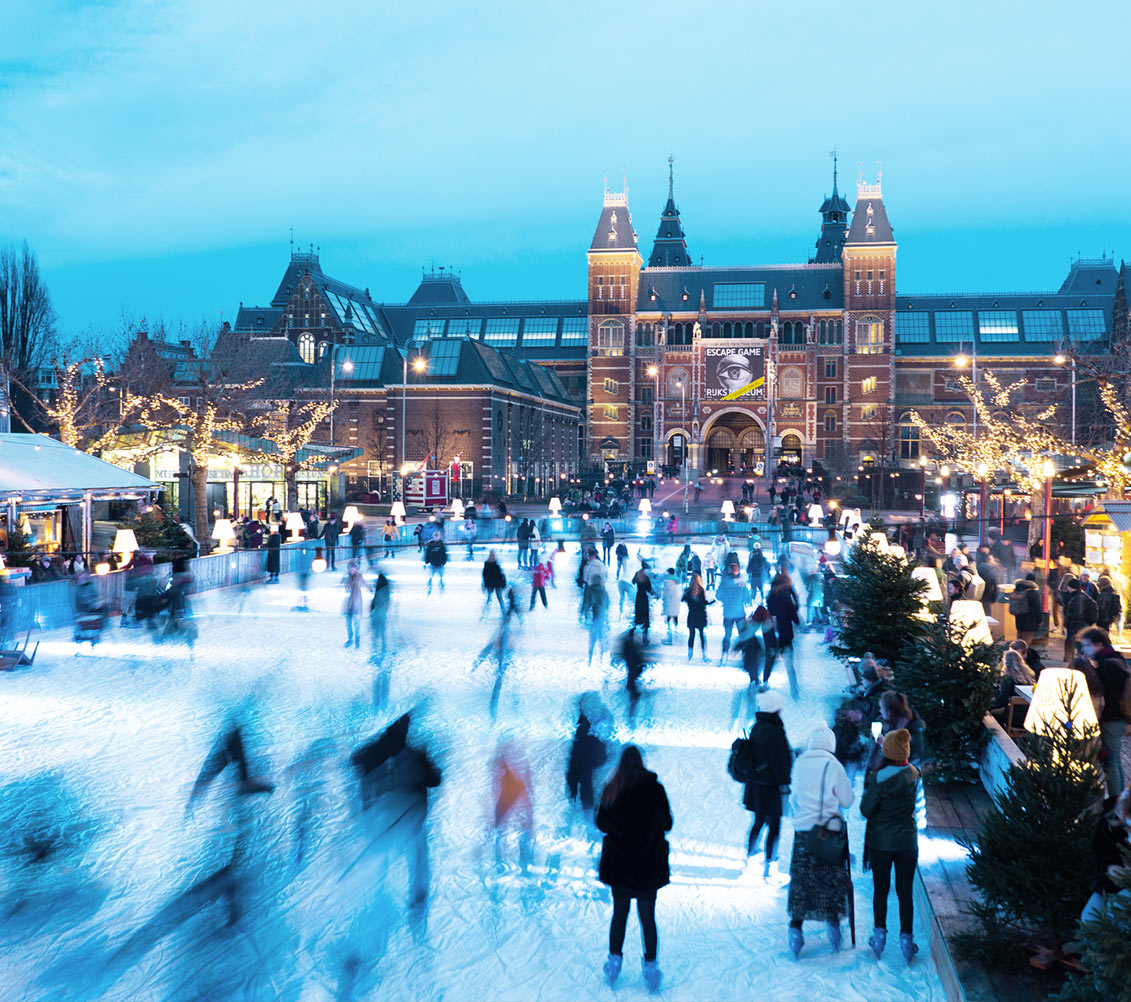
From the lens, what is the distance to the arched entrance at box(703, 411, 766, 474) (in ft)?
249

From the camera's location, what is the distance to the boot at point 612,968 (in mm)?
5625

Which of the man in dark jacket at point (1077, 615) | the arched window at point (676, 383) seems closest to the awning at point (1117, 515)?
the man in dark jacket at point (1077, 615)

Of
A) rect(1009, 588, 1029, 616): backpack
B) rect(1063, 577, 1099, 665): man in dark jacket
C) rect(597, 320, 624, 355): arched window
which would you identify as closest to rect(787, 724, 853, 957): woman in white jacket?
rect(1063, 577, 1099, 665): man in dark jacket

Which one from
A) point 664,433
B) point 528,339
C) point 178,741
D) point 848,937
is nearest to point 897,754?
point 848,937

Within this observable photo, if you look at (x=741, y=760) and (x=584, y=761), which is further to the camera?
(x=584, y=761)

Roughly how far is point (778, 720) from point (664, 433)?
66.9 meters

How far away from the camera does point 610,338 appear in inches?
2970

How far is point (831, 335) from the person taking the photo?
72812 mm

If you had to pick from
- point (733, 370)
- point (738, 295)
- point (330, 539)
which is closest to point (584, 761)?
point (330, 539)

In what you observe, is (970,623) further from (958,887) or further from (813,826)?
(813,826)

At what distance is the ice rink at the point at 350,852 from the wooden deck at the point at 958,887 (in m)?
0.33

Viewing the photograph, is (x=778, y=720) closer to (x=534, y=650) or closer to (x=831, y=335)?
(x=534, y=650)

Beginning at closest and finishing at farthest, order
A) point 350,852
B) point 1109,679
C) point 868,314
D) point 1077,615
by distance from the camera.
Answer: point 350,852
point 1109,679
point 1077,615
point 868,314

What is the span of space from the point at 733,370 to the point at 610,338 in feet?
48.9
